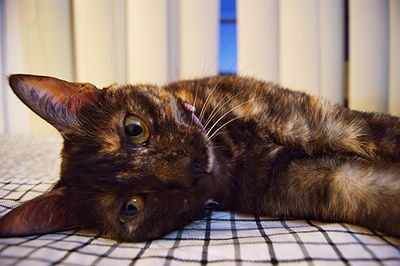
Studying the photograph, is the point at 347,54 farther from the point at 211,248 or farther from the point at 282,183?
the point at 211,248

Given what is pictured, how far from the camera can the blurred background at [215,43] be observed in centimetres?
181

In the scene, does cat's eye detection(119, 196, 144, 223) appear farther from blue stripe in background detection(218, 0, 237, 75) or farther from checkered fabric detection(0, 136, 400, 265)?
blue stripe in background detection(218, 0, 237, 75)

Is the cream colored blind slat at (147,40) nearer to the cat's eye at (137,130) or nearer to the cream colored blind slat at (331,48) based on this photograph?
the cream colored blind slat at (331,48)

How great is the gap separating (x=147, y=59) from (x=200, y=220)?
1106 millimetres

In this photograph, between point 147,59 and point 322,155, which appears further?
point 147,59

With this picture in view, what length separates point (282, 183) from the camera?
99 cm

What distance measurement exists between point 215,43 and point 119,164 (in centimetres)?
117

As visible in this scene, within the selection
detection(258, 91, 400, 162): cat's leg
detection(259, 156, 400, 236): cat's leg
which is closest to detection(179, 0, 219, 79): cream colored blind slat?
detection(258, 91, 400, 162): cat's leg

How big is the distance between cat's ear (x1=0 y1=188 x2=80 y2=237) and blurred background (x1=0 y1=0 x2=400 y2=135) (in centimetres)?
99

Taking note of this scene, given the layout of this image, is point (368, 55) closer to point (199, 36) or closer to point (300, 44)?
point (300, 44)

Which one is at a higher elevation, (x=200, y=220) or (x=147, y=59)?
(x=147, y=59)

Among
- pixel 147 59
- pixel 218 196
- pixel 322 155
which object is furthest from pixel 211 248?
pixel 147 59

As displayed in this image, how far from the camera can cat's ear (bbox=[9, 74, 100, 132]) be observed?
0.94m

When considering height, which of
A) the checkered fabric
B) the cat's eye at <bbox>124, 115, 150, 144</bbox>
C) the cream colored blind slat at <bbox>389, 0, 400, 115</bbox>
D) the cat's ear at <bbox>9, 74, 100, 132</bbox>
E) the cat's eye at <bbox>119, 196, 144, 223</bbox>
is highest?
the cream colored blind slat at <bbox>389, 0, 400, 115</bbox>
